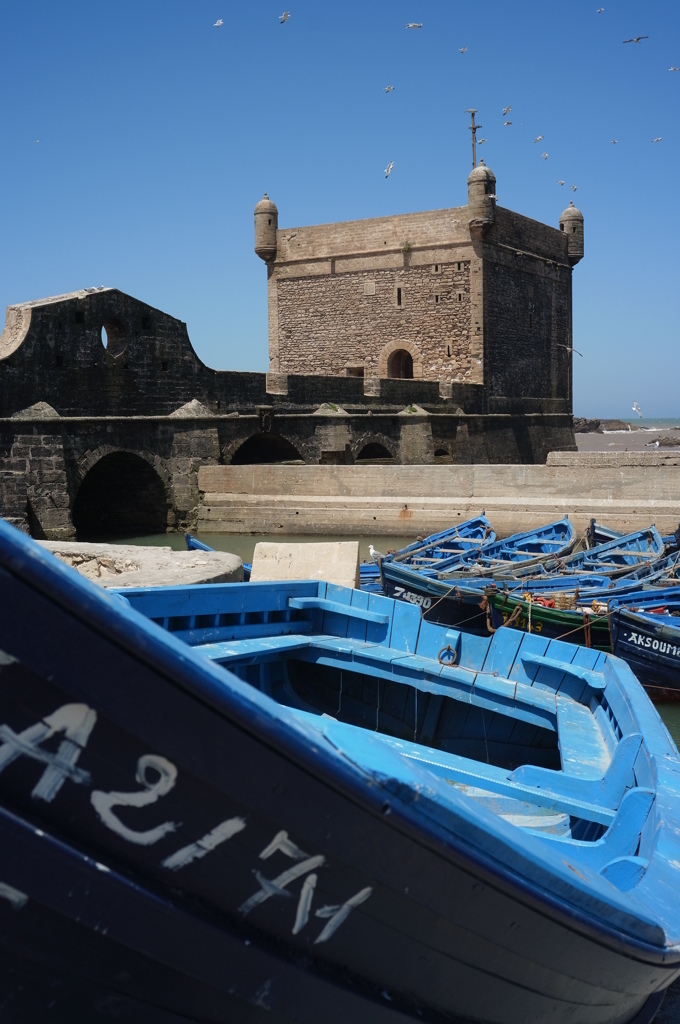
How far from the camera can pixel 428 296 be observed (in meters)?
29.6

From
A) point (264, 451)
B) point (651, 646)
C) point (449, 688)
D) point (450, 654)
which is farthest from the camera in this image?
point (264, 451)

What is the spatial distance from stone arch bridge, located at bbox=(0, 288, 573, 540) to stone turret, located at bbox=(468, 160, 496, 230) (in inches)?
207

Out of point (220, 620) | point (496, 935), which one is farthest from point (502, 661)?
point (496, 935)

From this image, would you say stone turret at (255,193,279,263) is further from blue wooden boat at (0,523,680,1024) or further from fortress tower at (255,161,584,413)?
blue wooden boat at (0,523,680,1024)

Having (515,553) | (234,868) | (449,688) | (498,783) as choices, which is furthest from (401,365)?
(234,868)

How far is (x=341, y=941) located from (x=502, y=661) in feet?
11.1

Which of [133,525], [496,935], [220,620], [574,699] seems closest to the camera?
[496,935]

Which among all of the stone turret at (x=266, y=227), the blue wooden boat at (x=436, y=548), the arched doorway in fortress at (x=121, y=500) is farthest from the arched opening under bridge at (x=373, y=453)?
the blue wooden boat at (x=436, y=548)

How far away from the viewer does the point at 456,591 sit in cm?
1071

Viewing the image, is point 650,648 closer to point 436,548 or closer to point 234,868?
point 436,548

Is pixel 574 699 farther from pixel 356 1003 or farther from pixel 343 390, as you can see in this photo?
pixel 343 390

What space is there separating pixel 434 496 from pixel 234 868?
1764cm

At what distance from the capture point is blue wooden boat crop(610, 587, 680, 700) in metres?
8.45

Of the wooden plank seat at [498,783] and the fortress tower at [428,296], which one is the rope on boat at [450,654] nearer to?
the wooden plank seat at [498,783]
